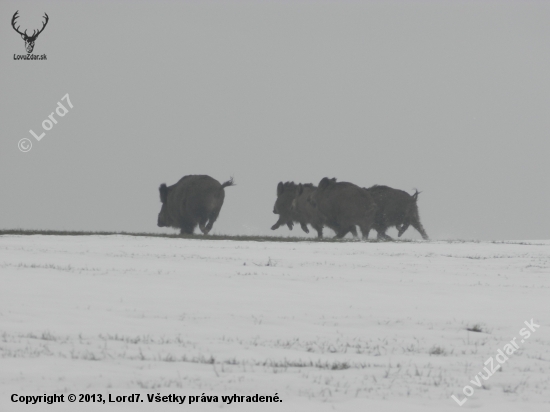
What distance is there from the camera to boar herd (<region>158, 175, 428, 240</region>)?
29.6 meters

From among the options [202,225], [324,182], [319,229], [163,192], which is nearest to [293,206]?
[319,229]

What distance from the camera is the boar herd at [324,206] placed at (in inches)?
1167

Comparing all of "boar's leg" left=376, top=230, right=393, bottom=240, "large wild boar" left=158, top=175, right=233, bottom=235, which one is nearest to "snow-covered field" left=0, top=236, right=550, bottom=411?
"large wild boar" left=158, top=175, right=233, bottom=235

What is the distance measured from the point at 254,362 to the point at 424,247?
1761 centimetres

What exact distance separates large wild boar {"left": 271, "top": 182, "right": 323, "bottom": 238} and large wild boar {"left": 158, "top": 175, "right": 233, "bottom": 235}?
344cm

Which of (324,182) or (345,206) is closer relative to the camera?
(345,206)

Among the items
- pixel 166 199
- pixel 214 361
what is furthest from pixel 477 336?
→ pixel 166 199

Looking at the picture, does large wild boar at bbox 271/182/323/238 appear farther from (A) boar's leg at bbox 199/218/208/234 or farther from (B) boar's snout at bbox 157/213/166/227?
(B) boar's snout at bbox 157/213/166/227

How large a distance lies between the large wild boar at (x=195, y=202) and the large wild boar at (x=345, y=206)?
3.58 meters

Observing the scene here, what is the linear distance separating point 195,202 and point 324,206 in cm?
469

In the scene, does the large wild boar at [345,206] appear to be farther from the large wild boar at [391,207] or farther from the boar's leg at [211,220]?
the boar's leg at [211,220]

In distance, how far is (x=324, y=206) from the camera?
2997cm

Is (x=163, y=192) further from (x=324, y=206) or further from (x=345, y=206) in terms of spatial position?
(x=345, y=206)

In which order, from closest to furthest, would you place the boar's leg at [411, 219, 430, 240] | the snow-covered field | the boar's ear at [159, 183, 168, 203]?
1. the snow-covered field
2. the boar's ear at [159, 183, 168, 203]
3. the boar's leg at [411, 219, 430, 240]
